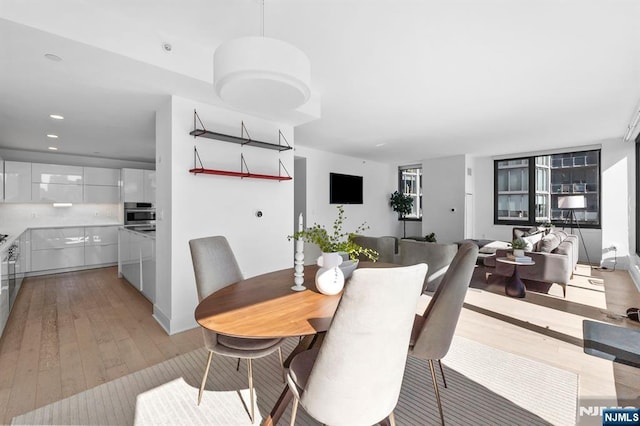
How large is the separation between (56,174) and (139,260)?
10.6 feet

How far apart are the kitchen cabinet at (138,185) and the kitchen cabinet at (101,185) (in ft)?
1.37

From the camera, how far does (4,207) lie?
5480 millimetres

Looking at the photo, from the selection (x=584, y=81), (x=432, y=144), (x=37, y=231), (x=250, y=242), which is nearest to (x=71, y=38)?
(x=250, y=242)

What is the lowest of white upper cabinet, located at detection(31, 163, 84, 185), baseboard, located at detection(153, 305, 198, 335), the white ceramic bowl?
baseboard, located at detection(153, 305, 198, 335)

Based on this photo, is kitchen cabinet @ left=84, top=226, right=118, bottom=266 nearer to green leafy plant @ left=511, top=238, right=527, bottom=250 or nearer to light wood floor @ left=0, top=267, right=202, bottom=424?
light wood floor @ left=0, top=267, right=202, bottom=424

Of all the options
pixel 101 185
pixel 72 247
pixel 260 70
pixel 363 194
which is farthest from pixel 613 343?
pixel 101 185

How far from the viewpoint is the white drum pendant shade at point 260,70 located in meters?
1.53

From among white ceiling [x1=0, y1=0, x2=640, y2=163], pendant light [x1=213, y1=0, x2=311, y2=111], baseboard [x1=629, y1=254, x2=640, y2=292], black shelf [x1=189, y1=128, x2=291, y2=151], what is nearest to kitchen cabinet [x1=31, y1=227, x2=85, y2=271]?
white ceiling [x1=0, y1=0, x2=640, y2=163]

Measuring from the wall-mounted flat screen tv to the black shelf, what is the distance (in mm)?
3217

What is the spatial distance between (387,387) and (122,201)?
21.7 feet

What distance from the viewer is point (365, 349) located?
1110 mm

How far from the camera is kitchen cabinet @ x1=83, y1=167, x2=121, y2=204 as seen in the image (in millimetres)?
5980

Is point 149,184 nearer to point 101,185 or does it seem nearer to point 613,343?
point 101,185

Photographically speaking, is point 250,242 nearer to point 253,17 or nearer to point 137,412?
point 137,412
